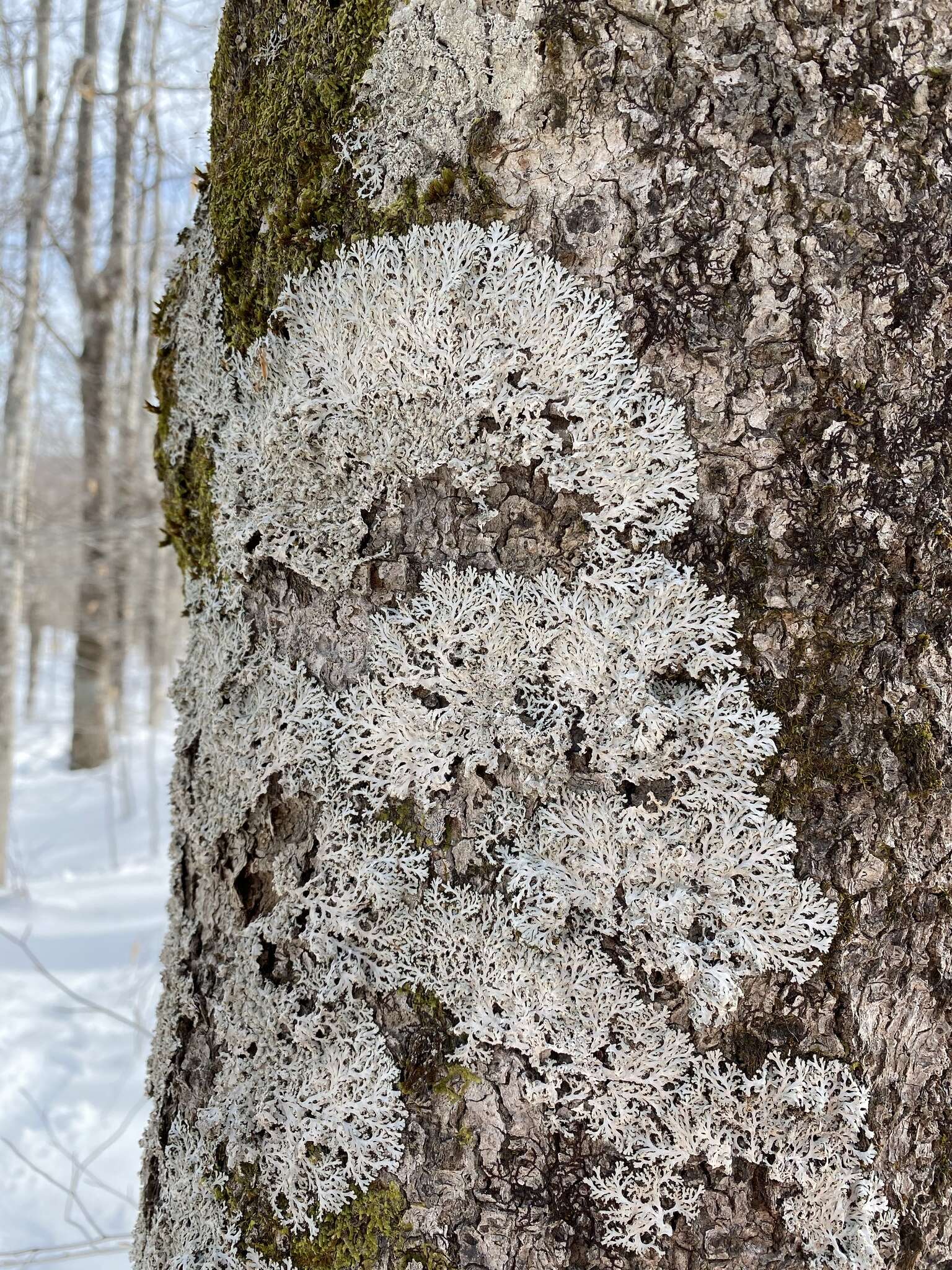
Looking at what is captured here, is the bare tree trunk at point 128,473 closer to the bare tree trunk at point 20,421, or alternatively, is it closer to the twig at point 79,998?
the bare tree trunk at point 20,421

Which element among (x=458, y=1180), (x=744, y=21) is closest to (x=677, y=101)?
(x=744, y=21)

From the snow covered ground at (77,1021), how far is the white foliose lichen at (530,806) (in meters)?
1.70

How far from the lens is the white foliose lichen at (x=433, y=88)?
0.69 meters

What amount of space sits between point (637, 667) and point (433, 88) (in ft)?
1.64

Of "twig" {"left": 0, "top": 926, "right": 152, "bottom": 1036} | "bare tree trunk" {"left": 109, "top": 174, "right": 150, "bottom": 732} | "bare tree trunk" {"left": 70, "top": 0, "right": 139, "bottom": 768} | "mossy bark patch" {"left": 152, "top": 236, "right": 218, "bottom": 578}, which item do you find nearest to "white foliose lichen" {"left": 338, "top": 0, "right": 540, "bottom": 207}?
"mossy bark patch" {"left": 152, "top": 236, "right": 218, "bottom": 578}

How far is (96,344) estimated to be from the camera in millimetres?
9070

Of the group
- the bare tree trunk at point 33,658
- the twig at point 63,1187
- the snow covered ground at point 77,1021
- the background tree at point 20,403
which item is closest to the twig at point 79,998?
the snow covered ground at point 77,1021

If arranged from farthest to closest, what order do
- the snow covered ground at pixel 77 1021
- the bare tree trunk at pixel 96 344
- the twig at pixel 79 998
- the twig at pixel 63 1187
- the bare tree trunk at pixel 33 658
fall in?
the bare tree trunk at pixel 33 658
the bare tree trunk at pixel 96 344
the snow covered ground at pixel 77 1021
the twig at pixel 79 998
the twig at pixel 63 1187

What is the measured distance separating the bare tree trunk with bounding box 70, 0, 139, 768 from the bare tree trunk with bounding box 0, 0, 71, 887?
0.82 m

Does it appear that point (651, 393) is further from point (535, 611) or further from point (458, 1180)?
point (458, 1180)

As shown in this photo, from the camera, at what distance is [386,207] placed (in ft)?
2.39

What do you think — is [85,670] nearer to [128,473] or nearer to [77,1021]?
[128,473]

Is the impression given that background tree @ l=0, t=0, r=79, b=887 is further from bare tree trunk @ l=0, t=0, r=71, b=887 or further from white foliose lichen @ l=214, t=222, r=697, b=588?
white foliose lichen @ l=214, t=222, r=697, b=588

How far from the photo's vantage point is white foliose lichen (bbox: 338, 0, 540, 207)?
692 mm
